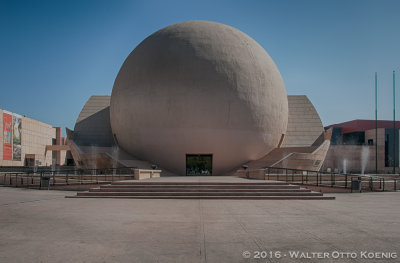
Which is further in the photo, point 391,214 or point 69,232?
point 391,214

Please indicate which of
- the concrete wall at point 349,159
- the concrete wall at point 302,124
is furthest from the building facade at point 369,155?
the concrete wall at point 302,124

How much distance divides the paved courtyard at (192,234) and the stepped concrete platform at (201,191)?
10.8 ft

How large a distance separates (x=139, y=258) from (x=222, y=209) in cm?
504

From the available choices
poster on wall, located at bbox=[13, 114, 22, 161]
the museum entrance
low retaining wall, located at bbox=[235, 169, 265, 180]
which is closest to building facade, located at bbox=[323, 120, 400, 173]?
the museum entrance

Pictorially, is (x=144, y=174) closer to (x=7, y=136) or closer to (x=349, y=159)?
(x=349, y=159)

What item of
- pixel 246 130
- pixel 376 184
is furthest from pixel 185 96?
pixel 376 184

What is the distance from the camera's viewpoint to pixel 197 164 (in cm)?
2673

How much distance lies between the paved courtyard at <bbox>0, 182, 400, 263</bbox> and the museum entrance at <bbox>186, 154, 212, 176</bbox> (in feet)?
56.1

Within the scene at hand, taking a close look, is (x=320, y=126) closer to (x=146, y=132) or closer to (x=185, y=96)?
(x=185, y=96)

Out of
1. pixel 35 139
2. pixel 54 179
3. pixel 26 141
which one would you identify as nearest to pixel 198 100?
pixel 54 179

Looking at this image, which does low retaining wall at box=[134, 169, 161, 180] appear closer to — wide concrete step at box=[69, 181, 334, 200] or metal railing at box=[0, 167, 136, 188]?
metal railing at box=[0, 167, 136, 188]

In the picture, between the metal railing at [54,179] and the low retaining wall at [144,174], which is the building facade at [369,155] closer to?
the low retaining wall at [144,174]

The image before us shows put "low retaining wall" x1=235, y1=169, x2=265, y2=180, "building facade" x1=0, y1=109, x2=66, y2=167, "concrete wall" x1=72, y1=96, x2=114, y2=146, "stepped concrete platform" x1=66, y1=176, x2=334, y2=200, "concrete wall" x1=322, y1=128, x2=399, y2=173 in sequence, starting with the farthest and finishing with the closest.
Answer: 1. "building facade" x1=0, y1=109, x2=66, y2=167
2. "concrete wall" x1=322, y1=128, x2=399, y2=173
3. "concrete wall" x1=72, y1=96, x2=114, y2=146
4. "low retaining wall" x1=235, y1=169, x2=265, y2=180
5. "stepped concrete platform" x1=66, y1=176, x2=334, y2=200

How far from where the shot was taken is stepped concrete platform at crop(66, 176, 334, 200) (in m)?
12.6
